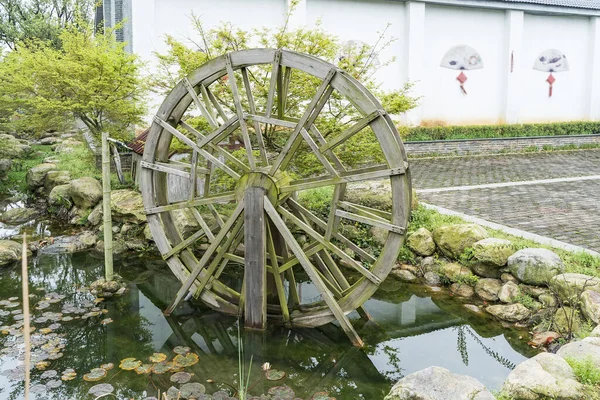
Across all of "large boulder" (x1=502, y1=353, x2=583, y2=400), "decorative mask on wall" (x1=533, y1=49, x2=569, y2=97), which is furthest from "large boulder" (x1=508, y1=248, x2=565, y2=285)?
"decorative mask on wall" (x1=533, y1=49, x2=569, y2=97)

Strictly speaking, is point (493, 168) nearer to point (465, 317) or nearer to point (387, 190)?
point (387, 190)

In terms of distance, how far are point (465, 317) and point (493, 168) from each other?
8.36 m

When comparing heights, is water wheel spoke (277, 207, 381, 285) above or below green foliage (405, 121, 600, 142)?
below

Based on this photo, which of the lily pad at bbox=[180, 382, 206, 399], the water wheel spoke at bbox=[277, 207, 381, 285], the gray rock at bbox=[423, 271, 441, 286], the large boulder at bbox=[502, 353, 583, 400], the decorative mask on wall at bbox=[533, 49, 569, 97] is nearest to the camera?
the large boulder at bbox=[502, 353, 583, 400]

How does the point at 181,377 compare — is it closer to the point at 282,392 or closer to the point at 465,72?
the point at 282,392

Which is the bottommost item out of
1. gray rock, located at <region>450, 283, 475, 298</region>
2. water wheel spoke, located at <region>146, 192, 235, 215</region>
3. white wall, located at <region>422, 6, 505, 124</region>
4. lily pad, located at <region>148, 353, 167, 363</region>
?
lily pad, located at <region>148, 353, 167, 363</region>

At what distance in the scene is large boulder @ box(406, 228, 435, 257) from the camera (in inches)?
308

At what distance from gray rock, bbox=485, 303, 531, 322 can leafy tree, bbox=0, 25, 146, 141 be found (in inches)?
282

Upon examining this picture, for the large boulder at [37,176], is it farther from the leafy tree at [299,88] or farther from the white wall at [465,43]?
the leafy tree at [299,88]

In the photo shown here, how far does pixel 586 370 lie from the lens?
12.9ft

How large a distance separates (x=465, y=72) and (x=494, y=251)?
38.8 feet

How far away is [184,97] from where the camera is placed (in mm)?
6445

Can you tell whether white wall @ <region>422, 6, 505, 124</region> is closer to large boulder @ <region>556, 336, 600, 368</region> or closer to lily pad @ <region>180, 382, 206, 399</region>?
large boulder @ <region>556, 336, 600, 368</region>

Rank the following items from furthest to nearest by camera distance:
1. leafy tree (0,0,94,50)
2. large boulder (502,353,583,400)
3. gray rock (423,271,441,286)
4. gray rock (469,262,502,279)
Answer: leafy tree (0,0,94,50) < gray rock (423,271,441,286) < gray rock (469,262,502,279) < large boulder (502,353,583,400)
